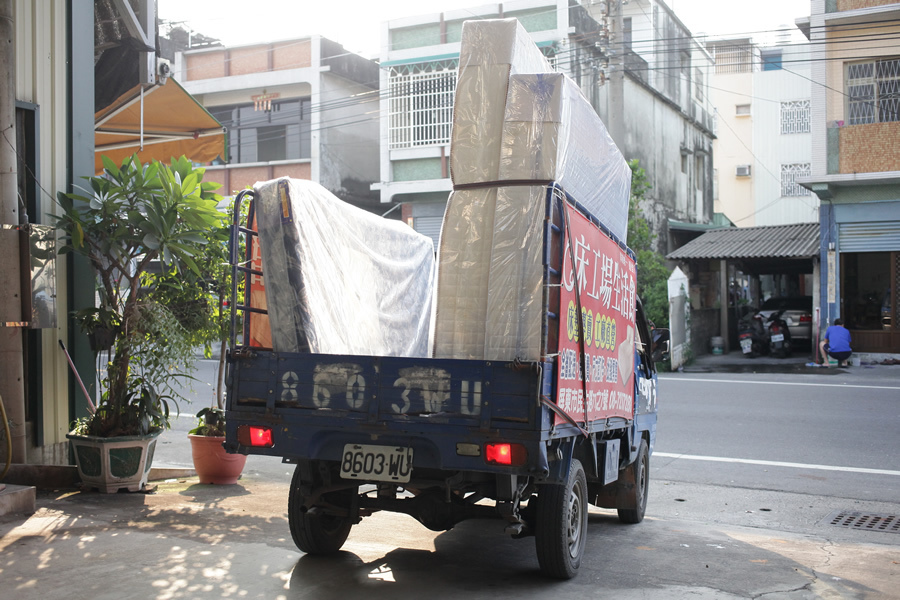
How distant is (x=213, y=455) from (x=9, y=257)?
8.11 feet

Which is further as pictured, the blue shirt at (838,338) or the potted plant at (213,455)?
the blue shirt at (838,338)

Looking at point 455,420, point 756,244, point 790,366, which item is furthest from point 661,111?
point 455,420

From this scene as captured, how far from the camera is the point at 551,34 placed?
2066 cm

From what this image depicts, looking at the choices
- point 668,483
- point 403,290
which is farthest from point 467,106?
point 668,483

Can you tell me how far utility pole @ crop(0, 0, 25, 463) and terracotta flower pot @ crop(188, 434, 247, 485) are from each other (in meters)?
1.49

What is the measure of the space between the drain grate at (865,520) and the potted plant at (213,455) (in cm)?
522

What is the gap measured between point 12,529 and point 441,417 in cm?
329

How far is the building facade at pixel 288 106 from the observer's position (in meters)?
23.4

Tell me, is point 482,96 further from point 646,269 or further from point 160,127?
point 646,269

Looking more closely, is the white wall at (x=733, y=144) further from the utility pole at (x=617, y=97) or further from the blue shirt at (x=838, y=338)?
the blue shirt at (x=838, y=338)

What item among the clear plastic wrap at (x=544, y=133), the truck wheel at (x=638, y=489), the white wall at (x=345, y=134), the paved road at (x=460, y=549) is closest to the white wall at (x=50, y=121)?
the paved road at (x=460, y=549)

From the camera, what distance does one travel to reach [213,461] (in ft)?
24.3

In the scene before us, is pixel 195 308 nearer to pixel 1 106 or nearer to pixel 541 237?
pixel 1 106

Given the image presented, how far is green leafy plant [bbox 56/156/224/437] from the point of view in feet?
21.7
